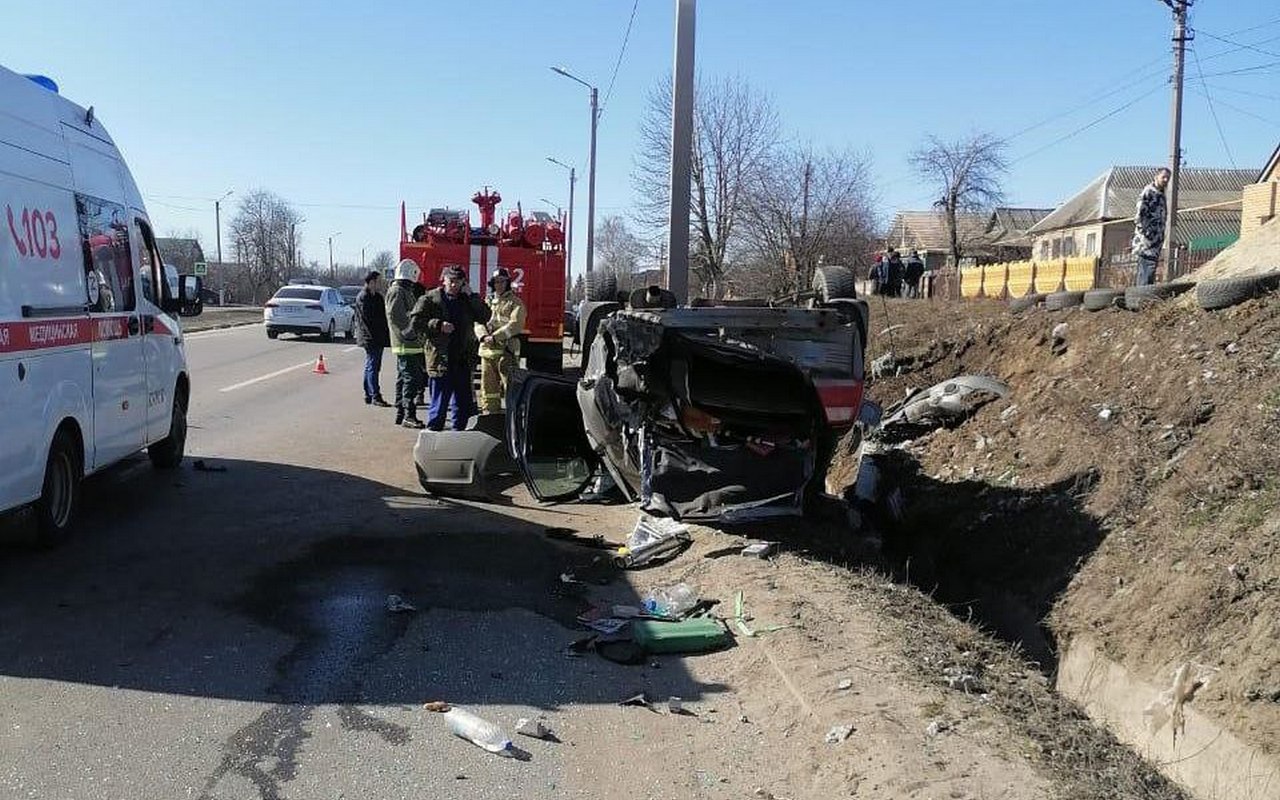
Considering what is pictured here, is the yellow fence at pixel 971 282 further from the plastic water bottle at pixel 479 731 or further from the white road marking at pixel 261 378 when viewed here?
the plastic water bottle at pixel 479 731

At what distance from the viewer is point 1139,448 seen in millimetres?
7711

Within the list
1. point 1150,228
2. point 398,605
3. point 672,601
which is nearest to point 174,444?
point 398,605

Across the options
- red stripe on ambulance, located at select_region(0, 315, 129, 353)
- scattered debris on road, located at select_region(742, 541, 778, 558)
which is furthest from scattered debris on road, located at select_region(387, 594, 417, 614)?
red stripe on ambulance, located at select_region(0, 315, 129, 353)

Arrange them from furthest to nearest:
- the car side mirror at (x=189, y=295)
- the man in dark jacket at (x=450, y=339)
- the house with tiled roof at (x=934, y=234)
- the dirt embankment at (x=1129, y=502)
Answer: the house with tiled roof at (x=934, y=234) < the man in dark jacket at (x=450, y=339) < the car side mirror at (x=189, y=295) < the dirt embankment at (x=1129, y=502)

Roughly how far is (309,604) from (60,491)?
209cm

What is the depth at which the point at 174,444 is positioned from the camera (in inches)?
361

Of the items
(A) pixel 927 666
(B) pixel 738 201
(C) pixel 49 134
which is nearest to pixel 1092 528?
(A) pixel 927 666

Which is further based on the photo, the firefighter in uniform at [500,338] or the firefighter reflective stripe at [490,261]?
the firefighter reflective stripe at [490,261]

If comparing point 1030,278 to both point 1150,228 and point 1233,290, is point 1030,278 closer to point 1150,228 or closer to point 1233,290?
point 1150,228

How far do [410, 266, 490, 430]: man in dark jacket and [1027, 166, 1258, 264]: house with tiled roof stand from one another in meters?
50.9

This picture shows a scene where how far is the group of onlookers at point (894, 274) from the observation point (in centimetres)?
2520

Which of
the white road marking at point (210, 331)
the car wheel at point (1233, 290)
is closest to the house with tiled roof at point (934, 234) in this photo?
the white road marking at point (210, 331)

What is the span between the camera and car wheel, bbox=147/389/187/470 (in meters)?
9.06

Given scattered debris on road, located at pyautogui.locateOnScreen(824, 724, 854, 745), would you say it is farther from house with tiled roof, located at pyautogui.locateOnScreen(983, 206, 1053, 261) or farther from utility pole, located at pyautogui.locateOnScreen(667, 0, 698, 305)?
house with tiled roof, located at pyautogui.locateOnScreen(983, 206, 1053, 261)
